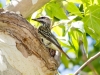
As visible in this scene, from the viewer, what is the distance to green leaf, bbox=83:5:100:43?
393 centimetres

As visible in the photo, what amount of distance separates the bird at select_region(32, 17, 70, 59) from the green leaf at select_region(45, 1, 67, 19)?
131 millimetres

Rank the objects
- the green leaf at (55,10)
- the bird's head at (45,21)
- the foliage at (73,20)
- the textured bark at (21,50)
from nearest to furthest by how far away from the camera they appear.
Result: the textured bark at (21,50) < the foliage at (73,20) < the green leaf at (55,10) < the bird's head at (45,21)

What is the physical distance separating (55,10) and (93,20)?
0.37 meters

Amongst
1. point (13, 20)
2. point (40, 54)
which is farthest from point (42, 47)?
point (13, 20)

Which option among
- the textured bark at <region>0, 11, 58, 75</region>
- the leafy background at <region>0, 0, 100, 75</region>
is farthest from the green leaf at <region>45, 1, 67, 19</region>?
the textured bark at <region>0, 11, 58, 75</region>

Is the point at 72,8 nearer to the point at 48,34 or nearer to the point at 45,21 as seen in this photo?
the point at 48,34

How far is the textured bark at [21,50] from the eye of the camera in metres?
3.40

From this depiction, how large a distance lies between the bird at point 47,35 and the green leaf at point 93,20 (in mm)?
305

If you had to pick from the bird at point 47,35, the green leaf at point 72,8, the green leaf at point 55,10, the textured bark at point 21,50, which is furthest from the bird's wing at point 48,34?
the textured bark at point 21,50

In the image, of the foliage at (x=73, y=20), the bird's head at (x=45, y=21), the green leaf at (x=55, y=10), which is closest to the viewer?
the foliage at (x=73, y=20)

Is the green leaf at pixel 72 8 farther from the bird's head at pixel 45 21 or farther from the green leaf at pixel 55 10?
the bird's head at pixel 45 21

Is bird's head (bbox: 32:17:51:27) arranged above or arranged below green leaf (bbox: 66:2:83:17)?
below

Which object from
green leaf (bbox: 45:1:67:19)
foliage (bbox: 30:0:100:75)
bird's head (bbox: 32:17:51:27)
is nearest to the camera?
foliage (bbox: 30:0:100:75)

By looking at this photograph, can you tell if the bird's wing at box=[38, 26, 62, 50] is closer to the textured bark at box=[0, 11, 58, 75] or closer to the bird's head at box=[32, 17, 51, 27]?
the bird's head at box=[32, 17, 51, 27]
